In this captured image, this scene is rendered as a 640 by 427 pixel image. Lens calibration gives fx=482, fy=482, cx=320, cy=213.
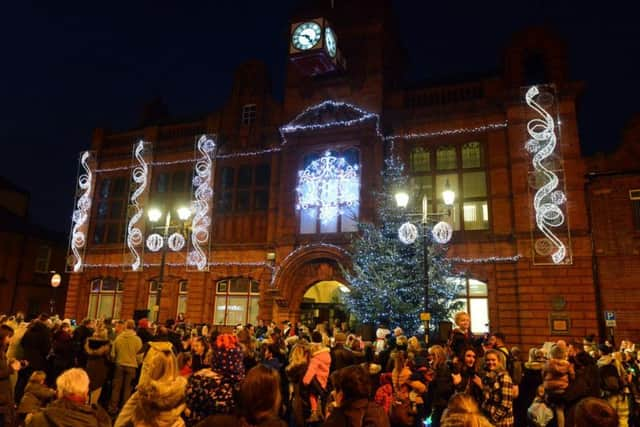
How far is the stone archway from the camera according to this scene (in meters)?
21.8

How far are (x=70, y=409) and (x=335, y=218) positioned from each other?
1840 cm

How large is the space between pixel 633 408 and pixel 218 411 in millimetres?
9381

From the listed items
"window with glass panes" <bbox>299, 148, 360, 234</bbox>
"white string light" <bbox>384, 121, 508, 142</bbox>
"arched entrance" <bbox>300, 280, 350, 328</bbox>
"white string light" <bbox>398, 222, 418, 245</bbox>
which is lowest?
"arched entrance" <bbox>300, 280, 350, 328</bbox>

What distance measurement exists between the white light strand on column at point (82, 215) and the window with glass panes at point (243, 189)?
8892 mm

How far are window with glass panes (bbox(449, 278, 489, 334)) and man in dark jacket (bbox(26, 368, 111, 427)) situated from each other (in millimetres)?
17029

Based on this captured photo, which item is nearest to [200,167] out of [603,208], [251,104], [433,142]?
[251,104]

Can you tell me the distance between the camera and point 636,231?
1881cm

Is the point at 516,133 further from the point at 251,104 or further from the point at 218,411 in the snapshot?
the point at 218,411

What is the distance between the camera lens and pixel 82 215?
28.5 metres

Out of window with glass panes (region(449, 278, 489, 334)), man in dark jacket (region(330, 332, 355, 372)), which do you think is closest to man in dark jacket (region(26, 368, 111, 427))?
man in dark jacket (region(330, 332, 355, 372))

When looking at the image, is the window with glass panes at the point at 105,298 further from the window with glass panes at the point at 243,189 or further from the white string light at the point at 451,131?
the white string light at the point at 451,131

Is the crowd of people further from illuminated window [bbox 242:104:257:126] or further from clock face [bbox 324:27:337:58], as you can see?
illuminated window [bbox 242:104:257:126]

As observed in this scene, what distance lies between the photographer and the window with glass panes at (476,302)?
1978 cm

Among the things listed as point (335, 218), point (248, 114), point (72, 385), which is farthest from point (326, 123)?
point (72, 385)
